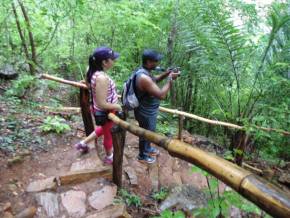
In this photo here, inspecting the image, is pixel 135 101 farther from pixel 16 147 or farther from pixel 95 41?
pixel 95 41

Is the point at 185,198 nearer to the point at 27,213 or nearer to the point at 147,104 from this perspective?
the point at 147,104

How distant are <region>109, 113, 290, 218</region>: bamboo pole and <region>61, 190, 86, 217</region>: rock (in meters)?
1.92

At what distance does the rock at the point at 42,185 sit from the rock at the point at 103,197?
472 millimetres

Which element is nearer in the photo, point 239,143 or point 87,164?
point 87,164

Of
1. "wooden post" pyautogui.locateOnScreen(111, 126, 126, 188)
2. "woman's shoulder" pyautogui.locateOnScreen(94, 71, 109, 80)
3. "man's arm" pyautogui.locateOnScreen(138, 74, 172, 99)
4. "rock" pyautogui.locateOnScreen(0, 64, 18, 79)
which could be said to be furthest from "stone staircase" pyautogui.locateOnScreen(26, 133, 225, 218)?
"rock" pyautogui.locateOnScreen(0, 64, 18, 79)

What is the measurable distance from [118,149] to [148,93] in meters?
0.87

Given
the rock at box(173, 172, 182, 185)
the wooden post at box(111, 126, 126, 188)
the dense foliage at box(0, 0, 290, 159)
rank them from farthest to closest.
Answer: the dense foliage at box(0, 0, 290, 159) < the rock at box(173, 172, 182, 185) < the wooden post at box(111, 126, 126, 188)

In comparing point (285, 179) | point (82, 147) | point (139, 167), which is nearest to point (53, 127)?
point (82, 147)

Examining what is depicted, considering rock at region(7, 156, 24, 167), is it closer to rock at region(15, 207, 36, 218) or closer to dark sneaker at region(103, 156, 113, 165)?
rock at region(15, 207, 36, 218)

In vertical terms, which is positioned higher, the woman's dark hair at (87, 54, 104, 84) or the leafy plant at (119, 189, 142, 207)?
the woman's dark hair at (87, 54, 104, 84)

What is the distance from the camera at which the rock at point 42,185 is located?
3818 millimetres

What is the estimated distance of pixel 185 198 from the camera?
13.9 feet

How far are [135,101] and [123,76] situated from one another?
3.37m

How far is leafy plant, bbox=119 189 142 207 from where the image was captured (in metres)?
3.86
